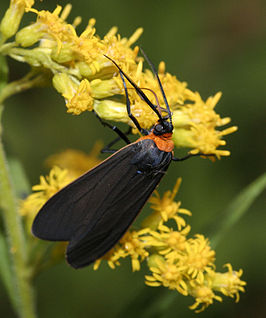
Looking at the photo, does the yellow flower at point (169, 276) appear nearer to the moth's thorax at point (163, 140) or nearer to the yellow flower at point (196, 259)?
the yellow flower at point (196, 259)

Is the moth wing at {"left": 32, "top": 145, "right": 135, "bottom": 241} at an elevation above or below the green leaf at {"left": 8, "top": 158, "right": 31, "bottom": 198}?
above

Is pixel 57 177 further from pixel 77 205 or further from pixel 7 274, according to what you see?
pixel 7 274

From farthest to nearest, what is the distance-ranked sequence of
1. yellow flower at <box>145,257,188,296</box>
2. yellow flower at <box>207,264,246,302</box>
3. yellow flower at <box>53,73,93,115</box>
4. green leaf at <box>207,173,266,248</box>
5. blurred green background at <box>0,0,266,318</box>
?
blurred green background at <box>0,0,266,318</box>, green leaf at <box>207,173,266,248</box>, yellow flower at <box>207,264,246,302</box>, yellow flower at <box>145,257,188,296</box>, yellow flower at <box>53,73,93,115</box>

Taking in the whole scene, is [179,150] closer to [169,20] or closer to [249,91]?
[249,91]

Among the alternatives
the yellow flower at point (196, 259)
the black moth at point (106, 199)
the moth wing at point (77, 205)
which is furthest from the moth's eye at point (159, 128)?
the yellow flower at point (196, 259)

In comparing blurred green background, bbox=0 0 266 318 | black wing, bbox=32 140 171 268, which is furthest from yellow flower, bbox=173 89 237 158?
blurred green background, bbox=0 0 266 318

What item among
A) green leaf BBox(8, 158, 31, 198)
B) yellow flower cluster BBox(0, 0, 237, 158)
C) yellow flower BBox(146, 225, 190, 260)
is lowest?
green leaf BBox(8, 158, 31, 198)

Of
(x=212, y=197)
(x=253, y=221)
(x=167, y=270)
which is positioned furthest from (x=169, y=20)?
(x=167, y=270)

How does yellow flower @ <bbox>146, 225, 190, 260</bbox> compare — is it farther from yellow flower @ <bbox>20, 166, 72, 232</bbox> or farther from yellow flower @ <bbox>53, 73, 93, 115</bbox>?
yellow flower @ <bbox>53, 73, 93, 115</bbox>
